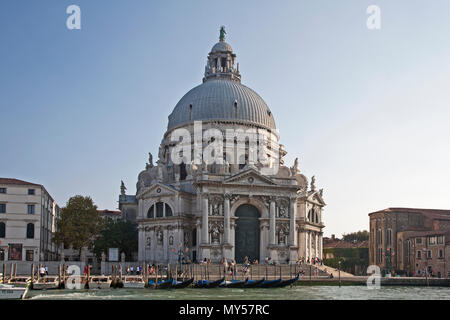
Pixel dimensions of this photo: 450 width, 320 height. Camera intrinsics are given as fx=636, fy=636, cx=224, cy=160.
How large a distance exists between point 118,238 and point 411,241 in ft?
86.5

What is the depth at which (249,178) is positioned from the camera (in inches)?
2020

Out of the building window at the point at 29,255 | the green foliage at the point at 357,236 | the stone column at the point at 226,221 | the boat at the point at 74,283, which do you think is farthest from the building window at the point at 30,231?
the green foliage at the point at 357,236

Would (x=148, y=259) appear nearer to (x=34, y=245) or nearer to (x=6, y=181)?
(x=34, y=245)

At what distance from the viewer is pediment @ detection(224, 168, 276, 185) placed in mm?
50875

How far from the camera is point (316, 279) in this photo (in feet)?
143

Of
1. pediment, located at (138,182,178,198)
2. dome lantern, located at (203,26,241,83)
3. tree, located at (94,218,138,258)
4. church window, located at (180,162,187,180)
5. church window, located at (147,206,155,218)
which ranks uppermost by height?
dome lantern, located at (203,26,241,83)

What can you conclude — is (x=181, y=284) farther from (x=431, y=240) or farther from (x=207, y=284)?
(x=431, y=240)

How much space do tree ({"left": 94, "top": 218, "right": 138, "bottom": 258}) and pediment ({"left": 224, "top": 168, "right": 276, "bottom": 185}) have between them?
1118cm

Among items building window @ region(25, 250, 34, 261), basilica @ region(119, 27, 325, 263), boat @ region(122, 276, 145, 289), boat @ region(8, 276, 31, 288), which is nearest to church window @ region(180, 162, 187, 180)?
basilica @ region(119, 27, 325, 263)

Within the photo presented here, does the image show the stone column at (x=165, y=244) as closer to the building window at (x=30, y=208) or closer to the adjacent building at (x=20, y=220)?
the adjacent building at (x=20, y=220)

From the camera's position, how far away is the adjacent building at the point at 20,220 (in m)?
50.5

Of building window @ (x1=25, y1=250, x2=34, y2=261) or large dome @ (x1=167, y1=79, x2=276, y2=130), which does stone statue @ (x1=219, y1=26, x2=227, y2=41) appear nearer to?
large dome @ (x1=167, y1=79, x2=276, y2=130)

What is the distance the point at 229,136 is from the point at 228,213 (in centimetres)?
985
